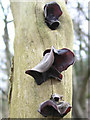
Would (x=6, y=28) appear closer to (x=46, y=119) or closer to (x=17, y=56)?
(x=17, y=56)

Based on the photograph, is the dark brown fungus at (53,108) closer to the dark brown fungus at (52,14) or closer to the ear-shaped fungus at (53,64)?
the ear-shaped fungus at (53,64)

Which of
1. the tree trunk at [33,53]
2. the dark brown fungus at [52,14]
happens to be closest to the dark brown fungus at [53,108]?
the tree trunk at [33,53]

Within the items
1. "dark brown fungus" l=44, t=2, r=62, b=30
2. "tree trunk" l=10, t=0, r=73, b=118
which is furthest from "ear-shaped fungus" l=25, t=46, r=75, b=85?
"dark brown fungus" l=44, t=2, r=62, b=30

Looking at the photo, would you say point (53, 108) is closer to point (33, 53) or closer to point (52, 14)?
point (33, 53)

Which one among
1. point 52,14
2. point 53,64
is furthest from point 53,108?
point 52,14

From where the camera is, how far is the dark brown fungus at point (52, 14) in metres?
1.02

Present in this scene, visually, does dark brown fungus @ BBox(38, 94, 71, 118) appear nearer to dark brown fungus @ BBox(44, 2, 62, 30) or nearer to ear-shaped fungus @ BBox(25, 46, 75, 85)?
ear-shaped fungus @ BBox(25, 46, 75, 85)

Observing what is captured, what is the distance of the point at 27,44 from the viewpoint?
1.02m

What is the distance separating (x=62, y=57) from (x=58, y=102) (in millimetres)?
213

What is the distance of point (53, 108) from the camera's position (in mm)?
792

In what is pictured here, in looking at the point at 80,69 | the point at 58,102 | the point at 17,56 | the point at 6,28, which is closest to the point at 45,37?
the point at 17,56

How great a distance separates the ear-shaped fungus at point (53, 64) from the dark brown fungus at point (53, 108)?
122 millimetres

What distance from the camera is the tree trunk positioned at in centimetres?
90

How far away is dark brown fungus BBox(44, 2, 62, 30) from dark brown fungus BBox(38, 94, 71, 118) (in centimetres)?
42
